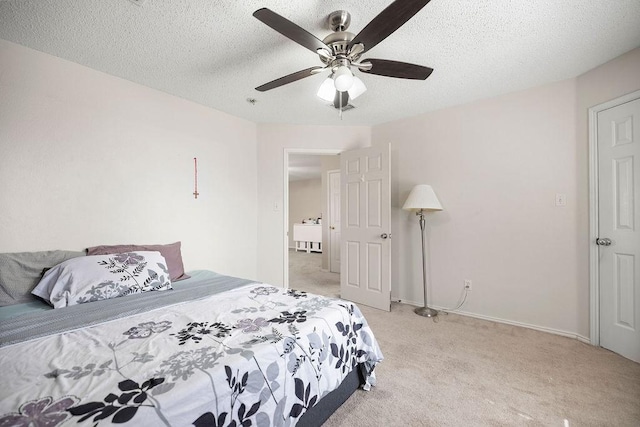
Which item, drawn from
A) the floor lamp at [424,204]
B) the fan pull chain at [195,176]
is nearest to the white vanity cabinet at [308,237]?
the floor lamp at [424,204]

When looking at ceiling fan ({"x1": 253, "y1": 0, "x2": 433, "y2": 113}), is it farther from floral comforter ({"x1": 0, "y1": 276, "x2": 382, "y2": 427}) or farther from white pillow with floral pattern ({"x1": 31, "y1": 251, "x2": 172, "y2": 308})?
white pillow with floral pattern ({"x1": 31, "y1": 251, "x2": 172, "y2": 308})

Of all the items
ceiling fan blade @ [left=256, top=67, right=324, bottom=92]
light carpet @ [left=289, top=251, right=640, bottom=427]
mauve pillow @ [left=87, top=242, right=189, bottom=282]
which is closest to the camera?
light carpet @ [left=289, top=251, right=640, bottom=427]

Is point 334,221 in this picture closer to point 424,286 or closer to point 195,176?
point 424,286

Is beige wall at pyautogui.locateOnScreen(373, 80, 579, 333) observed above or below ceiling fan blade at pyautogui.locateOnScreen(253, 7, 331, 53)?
below

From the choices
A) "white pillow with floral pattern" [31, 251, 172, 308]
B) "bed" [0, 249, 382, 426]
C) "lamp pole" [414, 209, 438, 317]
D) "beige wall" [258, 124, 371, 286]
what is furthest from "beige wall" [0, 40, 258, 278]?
"lamp pole" [414, 209, 438, 317]

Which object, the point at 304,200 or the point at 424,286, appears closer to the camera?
the point at 424,286

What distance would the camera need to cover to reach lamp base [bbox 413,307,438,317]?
297 cm

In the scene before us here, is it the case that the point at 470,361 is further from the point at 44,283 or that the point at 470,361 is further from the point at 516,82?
the point at 44,283

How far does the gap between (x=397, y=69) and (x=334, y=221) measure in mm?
3972

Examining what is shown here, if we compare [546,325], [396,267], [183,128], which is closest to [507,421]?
[546,325]

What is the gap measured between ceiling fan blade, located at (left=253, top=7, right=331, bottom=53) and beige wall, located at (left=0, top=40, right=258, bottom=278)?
6.20ft

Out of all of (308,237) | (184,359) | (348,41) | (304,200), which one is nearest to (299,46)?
(348,41)

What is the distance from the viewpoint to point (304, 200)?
8.87 m

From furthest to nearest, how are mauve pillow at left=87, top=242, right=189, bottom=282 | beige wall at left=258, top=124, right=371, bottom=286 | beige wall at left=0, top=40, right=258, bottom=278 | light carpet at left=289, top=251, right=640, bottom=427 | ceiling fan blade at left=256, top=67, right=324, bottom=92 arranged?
beige wall at left=258, top=124, right=371, bottom=286 → mauve pillow at left=87, top=242, right=189, bottom=282 → beige wall at left=0, top=40, right=258, bottom=278 → ceiling fan blade at left=256, top=67, right=324, bottom=92 → light carpet at left=289, top=251, right=640, bottom=427
